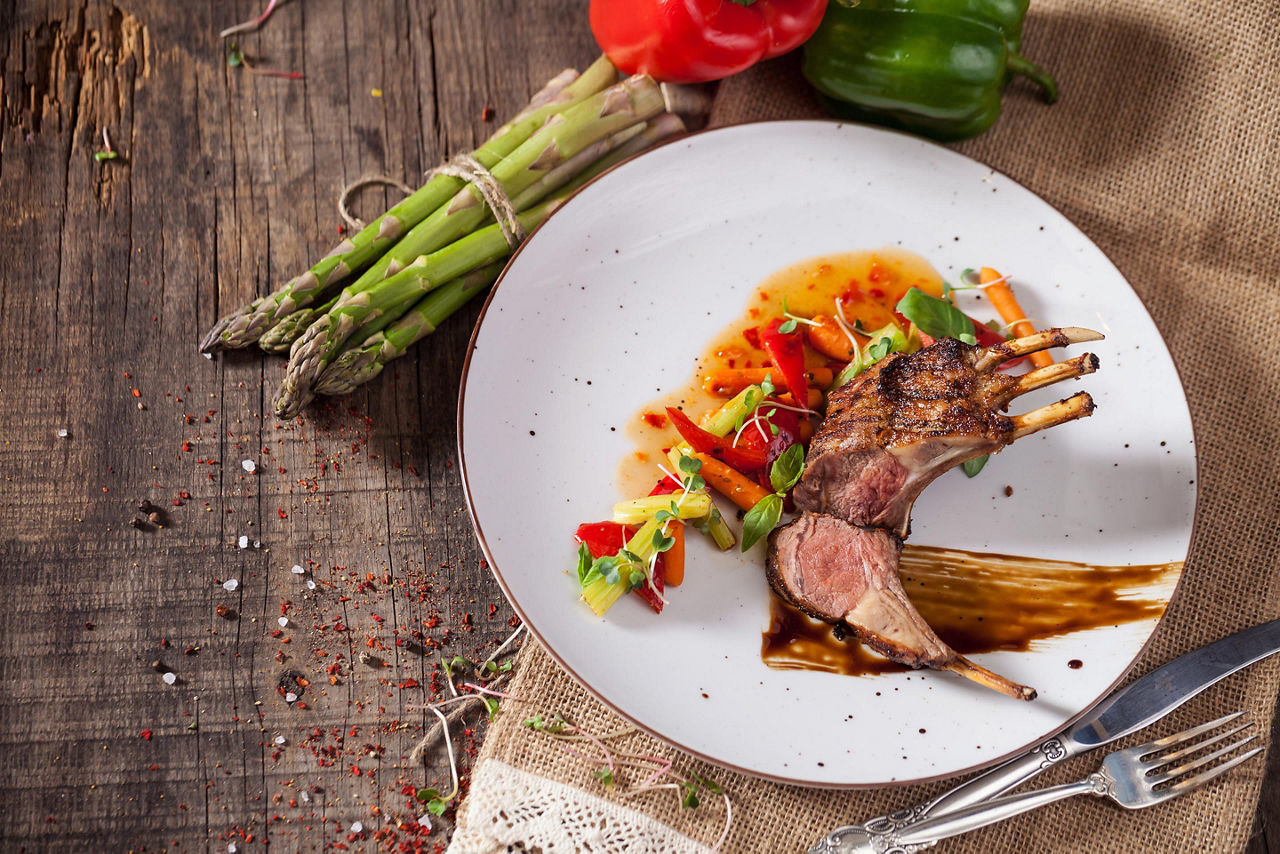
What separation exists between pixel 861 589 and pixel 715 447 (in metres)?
0.72

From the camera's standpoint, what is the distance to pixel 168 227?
12.2 ft

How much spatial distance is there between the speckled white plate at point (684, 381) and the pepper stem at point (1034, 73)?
0.50 metres

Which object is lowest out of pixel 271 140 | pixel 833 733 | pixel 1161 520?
pixel 833 733

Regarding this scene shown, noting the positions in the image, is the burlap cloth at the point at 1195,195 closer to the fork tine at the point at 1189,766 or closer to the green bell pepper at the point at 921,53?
the fork tine at the point at 1189,766

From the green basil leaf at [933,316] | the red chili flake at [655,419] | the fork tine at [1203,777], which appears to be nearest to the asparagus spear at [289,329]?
the red chili flake at [655,419]

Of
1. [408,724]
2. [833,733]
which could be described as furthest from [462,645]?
[833,733]

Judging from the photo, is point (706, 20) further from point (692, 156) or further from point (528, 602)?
point (528, 602)

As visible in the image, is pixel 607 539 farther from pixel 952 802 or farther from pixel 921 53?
pixel 921 53

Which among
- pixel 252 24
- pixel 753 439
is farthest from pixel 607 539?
pixel 252 24

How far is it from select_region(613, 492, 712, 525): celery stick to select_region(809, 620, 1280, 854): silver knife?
49.1 inches

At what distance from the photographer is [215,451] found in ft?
11.6

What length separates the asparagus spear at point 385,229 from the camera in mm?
3451

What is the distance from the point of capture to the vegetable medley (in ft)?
10.3

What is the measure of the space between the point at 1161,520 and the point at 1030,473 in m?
0.50
